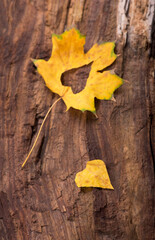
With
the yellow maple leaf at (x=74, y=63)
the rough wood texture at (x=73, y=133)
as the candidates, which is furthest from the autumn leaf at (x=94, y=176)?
the yellow maple leaf at (x=74, y=63)

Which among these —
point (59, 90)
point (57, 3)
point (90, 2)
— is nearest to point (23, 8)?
point (57, 3)

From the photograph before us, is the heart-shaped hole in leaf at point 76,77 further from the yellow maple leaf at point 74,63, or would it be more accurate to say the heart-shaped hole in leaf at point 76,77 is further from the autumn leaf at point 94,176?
the autumn leaf at point 94,176

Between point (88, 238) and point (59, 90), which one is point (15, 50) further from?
point (88, 238)

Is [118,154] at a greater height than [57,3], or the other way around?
[57,3]

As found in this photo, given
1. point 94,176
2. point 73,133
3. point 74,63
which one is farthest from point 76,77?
point 94,176

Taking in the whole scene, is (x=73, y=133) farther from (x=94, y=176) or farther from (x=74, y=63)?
(x=74, y=63)

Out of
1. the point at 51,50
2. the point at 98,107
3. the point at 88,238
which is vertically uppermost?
the point at 51,50
